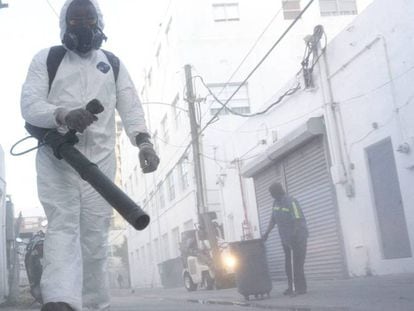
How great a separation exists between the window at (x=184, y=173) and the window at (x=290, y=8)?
817cm

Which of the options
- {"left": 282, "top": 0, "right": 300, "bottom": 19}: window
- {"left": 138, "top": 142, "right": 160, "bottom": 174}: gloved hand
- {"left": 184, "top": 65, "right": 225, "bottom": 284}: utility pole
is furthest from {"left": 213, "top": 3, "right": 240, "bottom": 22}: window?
{"left": 138, "top": 142, "right": 160, "bottom": 174}: gloved hand

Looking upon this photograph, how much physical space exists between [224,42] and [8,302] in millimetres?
19607

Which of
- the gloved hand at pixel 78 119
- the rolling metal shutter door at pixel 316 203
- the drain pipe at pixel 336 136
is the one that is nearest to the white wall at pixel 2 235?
the gloved hand at pixel 78 119

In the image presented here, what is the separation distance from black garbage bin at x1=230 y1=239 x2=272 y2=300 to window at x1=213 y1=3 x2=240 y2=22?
1992 centimetres

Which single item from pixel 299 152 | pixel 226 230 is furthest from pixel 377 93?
pixel 226 230

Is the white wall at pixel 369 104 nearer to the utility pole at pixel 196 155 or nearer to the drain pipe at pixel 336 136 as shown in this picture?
the drain pipe at pixel 336 136

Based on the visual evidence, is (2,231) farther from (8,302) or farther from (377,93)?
(377,93)

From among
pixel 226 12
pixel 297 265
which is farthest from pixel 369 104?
pixel 226 12

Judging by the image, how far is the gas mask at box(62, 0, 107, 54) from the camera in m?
3.42

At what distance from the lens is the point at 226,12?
1080 inches

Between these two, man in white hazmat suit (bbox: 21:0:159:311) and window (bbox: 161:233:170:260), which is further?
window (bbox: 161:233:170:260)

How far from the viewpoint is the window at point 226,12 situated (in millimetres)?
27266

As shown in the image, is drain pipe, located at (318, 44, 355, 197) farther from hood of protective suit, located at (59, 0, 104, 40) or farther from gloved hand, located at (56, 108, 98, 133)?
gloved hand, located at (56, 108, 98, 133)

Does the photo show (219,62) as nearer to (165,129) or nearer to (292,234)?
(165,129)
